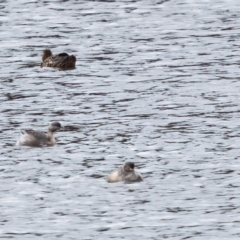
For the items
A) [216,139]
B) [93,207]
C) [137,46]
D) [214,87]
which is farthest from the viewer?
[137,46]

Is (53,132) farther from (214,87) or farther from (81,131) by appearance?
(214,87)

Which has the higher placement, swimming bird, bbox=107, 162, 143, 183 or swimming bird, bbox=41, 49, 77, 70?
swimming bird, bbox=107, 162, 143, 183

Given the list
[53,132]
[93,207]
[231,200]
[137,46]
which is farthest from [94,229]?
[137,46]

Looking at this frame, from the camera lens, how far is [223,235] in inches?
818

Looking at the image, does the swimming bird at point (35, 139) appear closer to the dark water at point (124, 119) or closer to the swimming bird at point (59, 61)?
the dark water at point (124, 119)

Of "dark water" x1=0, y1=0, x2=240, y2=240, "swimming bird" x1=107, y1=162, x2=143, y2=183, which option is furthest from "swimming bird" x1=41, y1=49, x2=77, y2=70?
"swimming bird" x1=107, y1=162, x2=143, y2=183

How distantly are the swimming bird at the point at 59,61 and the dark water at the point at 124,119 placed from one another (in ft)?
0.77

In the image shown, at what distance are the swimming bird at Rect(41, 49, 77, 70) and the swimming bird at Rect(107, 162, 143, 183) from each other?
13.5 metres

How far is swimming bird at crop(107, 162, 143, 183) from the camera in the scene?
24.2 m

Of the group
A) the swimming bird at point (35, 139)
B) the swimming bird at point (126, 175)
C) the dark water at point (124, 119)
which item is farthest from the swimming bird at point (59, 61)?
the swimming bird at point (126, 175)

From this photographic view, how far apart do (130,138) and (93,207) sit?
569cm

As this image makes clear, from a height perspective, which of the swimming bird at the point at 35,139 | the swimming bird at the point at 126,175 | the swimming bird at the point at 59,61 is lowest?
the swimming bird at the point at 59,61

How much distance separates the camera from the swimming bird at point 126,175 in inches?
952

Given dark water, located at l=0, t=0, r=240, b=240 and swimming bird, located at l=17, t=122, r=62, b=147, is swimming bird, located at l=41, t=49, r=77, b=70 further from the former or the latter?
swimming bird, located at l=17, t=122, r=62, b=147
